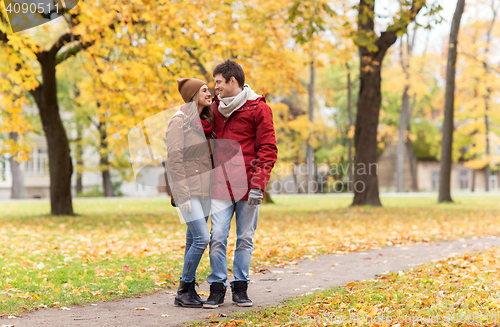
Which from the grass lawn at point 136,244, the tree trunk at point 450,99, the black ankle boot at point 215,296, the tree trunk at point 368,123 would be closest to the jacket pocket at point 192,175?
the black ankle boot at point 215,296

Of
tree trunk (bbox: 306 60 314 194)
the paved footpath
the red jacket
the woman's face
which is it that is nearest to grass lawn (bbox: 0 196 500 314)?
the paved footpath

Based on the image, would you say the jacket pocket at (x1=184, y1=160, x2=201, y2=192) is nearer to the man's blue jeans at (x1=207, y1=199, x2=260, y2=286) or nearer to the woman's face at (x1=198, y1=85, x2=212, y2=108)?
the man's blue jeans at (x1=207, y1=199, x2=260, y2=286)

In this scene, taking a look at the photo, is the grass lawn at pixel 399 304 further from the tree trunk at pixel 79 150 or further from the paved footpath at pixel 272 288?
the tree trunk at pixel 79 150

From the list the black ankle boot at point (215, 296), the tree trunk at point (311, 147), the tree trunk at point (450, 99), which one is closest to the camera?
the black ankle boot at point (215, 296)

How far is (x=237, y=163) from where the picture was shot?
4441 mm

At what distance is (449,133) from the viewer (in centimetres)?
1995

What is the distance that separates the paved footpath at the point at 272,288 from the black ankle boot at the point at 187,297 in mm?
88

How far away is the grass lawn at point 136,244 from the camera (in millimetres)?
5363

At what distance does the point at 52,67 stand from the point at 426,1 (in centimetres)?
1115

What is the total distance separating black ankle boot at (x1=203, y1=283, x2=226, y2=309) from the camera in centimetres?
453

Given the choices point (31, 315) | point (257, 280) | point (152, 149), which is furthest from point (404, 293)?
point (31, 315)

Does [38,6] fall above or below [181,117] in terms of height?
above

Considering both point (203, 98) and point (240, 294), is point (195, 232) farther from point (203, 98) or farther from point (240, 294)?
point (203, 98)

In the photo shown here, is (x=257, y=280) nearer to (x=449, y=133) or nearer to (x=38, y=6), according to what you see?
(x=38, y=6)
